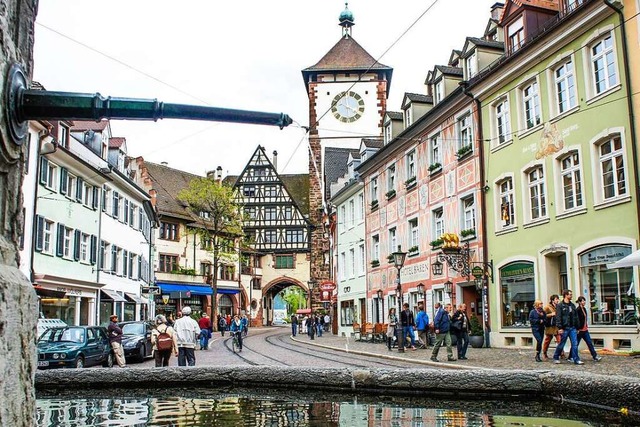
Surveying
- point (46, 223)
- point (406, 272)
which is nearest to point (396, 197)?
point (406, 272)

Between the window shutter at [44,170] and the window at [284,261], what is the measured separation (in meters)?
47.8

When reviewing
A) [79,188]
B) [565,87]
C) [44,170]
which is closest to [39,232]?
[44,170]

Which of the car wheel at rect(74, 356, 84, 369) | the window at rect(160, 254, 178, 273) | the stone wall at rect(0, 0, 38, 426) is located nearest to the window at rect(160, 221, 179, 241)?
the window at rect(160, 254, 178, 273)

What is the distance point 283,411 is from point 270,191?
66.9m

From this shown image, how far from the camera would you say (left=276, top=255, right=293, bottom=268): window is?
76525 millimetres

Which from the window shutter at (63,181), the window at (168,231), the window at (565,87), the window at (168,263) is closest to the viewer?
the window at (565,87)

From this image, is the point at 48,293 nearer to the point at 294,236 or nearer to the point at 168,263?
the point at 168,263

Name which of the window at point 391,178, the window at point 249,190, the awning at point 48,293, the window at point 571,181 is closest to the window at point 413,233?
the window at point 391,178

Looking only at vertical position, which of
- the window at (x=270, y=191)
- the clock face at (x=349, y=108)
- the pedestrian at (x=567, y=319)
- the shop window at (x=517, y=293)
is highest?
the clock face at (x=349, y=108)

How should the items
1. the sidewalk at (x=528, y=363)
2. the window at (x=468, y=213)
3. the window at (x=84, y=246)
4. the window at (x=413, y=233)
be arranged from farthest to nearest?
the window at (x=84, y=246), the window at (x=413, y=233), the window at (x=468, y=213), the sidewalk at (x=528, y=363)

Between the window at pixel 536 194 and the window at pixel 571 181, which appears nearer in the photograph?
the window at pixel 571 181

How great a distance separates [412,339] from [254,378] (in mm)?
17050

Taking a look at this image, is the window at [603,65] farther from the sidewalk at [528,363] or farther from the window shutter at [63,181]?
the window shutter at [63,181]

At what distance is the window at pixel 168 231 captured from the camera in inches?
2443
